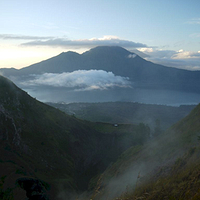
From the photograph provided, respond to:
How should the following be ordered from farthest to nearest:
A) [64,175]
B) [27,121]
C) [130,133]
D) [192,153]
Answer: [130,133]
[27,121]
[64,175]
[192,153]

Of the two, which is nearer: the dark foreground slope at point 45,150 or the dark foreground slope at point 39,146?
the dark foreground slope at point 45,150

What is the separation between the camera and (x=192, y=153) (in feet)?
64.3

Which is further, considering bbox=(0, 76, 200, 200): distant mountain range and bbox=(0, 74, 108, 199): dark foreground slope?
bbox=(0, 74, 108, 199): dark foreground slope

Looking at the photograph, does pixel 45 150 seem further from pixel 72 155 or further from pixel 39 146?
pixel 72 155

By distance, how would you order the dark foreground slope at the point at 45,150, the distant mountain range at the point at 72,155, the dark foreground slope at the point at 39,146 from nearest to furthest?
the distant mountain range at the point at 72,155
the dark foreground slope at the point at 45,150
the dark foreground slope at the point at 39,146

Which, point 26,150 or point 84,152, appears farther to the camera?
point 84,152

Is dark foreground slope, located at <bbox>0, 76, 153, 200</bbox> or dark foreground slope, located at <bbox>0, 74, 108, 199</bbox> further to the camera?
dark foreground slope, located at <bbox>0, 74, 108, 199</bbox>

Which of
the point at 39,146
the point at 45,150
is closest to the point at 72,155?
the point at 45,150

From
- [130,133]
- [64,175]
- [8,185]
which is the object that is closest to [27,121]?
[64,175]

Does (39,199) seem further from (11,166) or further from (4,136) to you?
(4,136)

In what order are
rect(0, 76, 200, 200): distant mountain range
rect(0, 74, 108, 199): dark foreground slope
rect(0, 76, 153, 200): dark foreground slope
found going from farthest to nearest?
rect(0, 74, 108, 199): dark foreground slope, rect(0, 76, 153, 200): dark foreground slope, rect(0, 76, 200, 200): distant mountain range

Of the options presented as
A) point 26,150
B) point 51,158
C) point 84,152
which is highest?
point 26,150

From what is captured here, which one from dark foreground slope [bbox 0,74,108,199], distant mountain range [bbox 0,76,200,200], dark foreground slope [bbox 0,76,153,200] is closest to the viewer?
distant mountain range [bbox 0,76,200,200]

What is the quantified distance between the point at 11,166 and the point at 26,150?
12.2 meters
